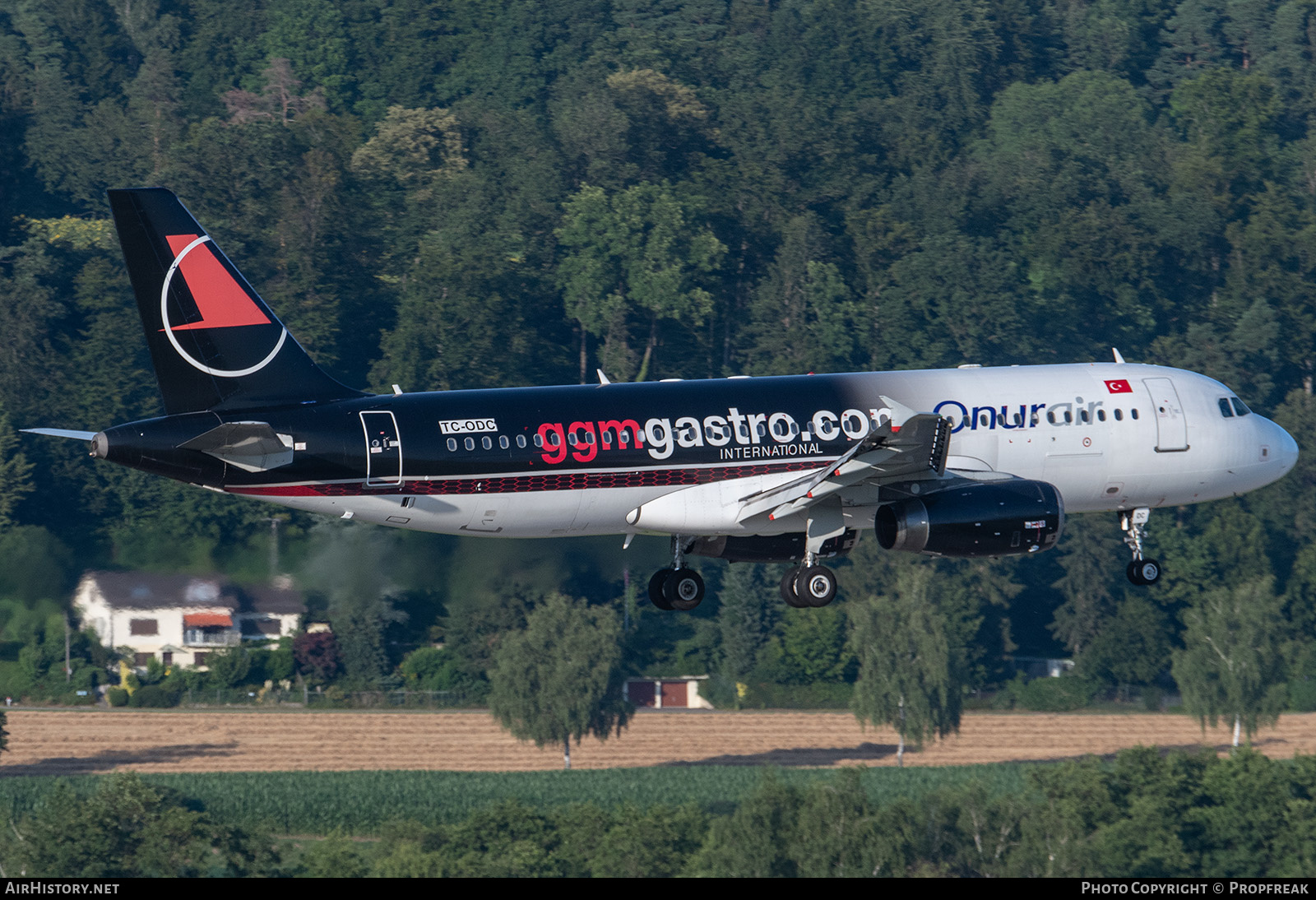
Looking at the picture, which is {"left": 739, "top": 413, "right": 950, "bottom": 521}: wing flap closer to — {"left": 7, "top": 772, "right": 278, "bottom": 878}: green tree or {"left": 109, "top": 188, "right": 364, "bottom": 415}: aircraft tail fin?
{"left": 109, "top": 188, "right": 364, "bottom": 415}: aircraft tail fin

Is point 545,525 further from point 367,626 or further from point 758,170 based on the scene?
point 758,170

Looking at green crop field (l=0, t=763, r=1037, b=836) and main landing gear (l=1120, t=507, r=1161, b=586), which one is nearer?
main landing gear (l=1120, t=507, r=1161, b=586)

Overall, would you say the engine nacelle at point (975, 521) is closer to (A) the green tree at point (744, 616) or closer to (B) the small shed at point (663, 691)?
(B) the small shed at point (663, 691)

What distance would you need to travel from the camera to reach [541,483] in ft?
148

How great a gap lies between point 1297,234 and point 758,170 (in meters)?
→ 44.1

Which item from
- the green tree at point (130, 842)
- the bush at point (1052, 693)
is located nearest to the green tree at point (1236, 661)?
the bush at point (1052, 693)

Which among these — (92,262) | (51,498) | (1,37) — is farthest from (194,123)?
(51,498)

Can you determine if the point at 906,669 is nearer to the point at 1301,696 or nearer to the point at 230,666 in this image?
the point at 1301,696

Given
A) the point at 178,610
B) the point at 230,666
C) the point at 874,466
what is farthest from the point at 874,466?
the point at 230,666

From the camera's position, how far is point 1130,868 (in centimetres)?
9688

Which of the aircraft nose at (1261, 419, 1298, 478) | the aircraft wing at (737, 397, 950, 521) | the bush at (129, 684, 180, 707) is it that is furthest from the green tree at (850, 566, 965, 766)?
the aircraft wing at (737, 397, 950, 521)

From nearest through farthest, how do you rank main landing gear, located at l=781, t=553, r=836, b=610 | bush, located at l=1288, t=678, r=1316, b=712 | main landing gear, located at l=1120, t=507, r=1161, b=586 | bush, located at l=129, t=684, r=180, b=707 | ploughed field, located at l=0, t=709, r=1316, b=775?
main landing gear, located at l=781, t=553, r=836, b=610 → main landing gear, located at l=1120, t=507, r=1161, b=586 → bush, located at l=129, t=684, r=180, b=707 → ploughed field, located at l=0, t=709, r=1316, b=775 → bush, located at l=1288, t=678, r=1316, b=712

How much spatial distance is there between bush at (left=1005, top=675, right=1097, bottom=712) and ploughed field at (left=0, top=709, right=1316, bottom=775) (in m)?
1.54

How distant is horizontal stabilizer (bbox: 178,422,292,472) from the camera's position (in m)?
42.3
